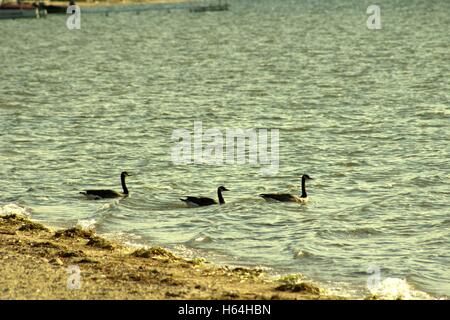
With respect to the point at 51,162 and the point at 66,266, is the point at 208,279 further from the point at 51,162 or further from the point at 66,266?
the point at 51,162

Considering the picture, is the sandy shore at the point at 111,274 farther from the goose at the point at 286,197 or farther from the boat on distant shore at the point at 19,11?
the boat on distant shore at the point at 19,11

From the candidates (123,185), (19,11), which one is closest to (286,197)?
(123,185)

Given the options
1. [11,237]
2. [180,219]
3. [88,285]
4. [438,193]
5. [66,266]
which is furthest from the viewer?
[438,193]

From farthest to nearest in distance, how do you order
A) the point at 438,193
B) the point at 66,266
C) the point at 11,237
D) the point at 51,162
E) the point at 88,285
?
the point at 51,162 < the point at 438,193 < the point at 11,237 < the point at 66,266 < the point at 88,285

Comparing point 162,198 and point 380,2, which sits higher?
point 380,2

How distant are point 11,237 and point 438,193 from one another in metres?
11.5

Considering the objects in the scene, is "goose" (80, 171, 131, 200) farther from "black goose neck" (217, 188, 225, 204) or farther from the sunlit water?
"black goose neck" (217, 188, 225, 204)

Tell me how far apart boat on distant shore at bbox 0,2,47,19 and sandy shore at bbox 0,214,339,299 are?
15866 centimetres

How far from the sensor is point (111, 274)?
16.9 metres

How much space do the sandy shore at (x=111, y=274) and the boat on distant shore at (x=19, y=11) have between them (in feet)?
521

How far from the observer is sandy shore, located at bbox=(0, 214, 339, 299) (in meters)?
15.6

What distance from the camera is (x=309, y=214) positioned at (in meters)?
24.6

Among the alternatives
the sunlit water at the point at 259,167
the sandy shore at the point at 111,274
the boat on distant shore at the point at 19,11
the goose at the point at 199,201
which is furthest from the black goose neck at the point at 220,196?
the boat on distant shore at the point at 19,11
